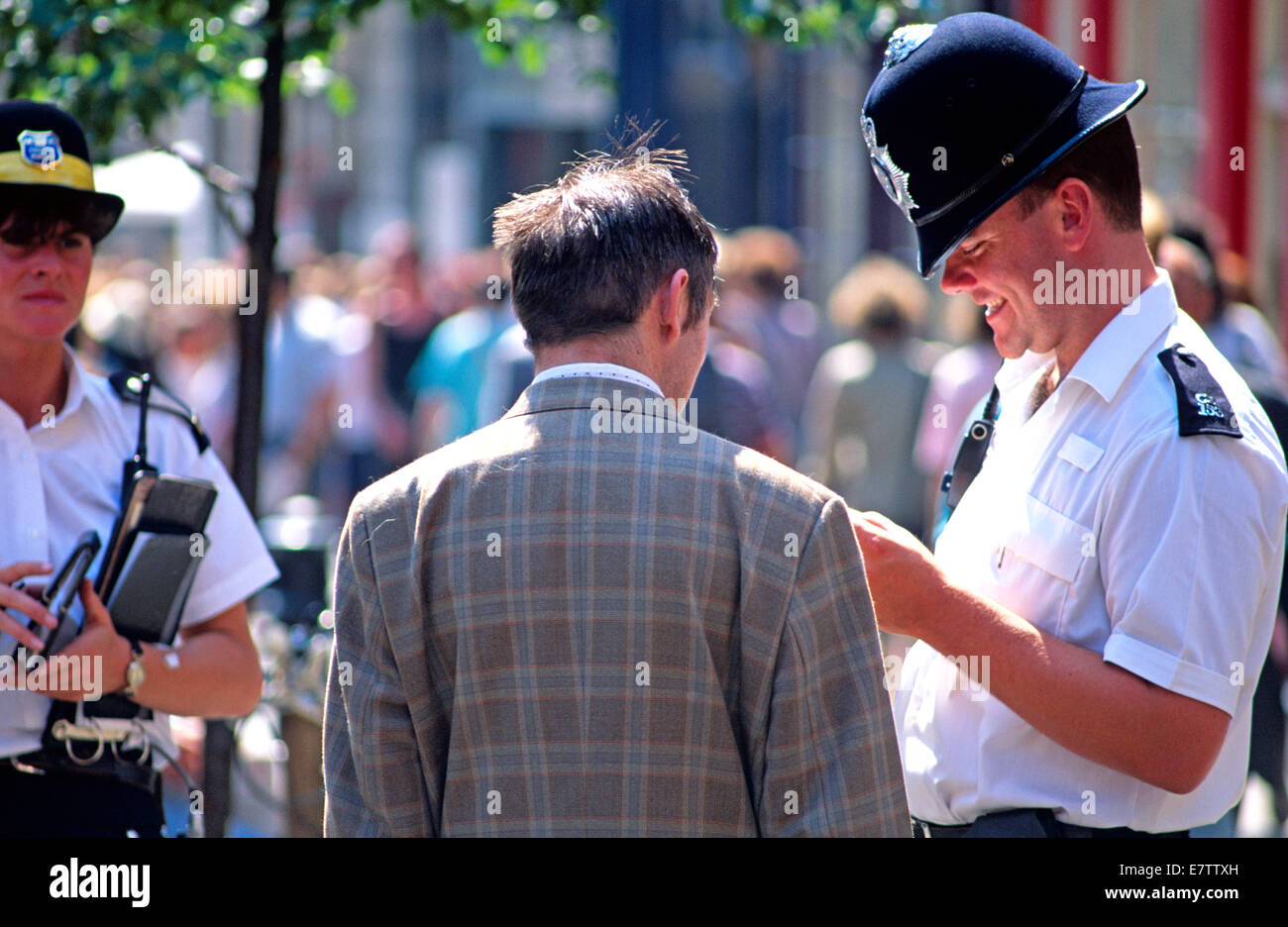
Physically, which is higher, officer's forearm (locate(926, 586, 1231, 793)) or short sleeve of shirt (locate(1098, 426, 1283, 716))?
Answer: short sleeve of shirt (locate(1098, 426, 1283, 716))

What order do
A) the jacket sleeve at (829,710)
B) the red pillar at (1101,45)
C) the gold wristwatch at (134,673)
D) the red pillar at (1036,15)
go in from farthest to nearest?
the red pillar at (1036,15) → the red pillar at (1101,45) → the gold wristwatch at (134,673) → the jacket sleeve at (829,710)

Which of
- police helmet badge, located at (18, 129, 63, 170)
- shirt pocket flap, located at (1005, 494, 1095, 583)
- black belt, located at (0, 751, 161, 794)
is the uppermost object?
police helmet badge, located at (18, 129, 63, 170)

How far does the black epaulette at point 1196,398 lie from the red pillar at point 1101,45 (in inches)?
257

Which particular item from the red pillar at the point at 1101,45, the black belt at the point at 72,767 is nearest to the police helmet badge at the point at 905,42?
the black belt at the point at 72,767

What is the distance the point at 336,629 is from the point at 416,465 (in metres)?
0.24

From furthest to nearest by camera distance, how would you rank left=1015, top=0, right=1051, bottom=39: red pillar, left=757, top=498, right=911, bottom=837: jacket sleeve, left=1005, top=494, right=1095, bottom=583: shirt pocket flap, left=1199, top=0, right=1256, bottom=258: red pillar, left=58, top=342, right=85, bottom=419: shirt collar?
left=1015, top=0, right=1051, bottom=39: red pillar → left=1199, top=0, right=1256, bottom=258: red pillar → left=58, top=342, right=85, bottom=419: shirt collar → left=1005, top=494, right=1095, bottom=583: shirt pocket flap → left=757, top=498, right=911, bottom=837: jacket sleeve

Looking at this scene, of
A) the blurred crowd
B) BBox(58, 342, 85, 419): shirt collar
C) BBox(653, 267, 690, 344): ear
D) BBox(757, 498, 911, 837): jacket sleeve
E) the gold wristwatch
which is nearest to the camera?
BBox(757, 498, 911, 837): jacket sleeve

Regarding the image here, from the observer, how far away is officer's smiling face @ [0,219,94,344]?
2604 mm

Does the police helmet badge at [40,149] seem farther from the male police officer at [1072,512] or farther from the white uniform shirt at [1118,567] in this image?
the white uniform shirt at [1118,567]

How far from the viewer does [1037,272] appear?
2.20 meters

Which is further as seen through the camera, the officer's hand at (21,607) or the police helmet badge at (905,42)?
the officer's hand at (21,607)

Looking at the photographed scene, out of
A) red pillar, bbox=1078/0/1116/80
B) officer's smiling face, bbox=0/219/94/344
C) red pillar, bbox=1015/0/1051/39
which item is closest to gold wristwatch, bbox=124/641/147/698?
officer's smiling face, bbox=0/219/94/344

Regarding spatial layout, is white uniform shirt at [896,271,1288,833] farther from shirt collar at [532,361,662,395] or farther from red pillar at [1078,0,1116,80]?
red pillar at [1078,0,1116,80]

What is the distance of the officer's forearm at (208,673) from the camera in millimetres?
2580
